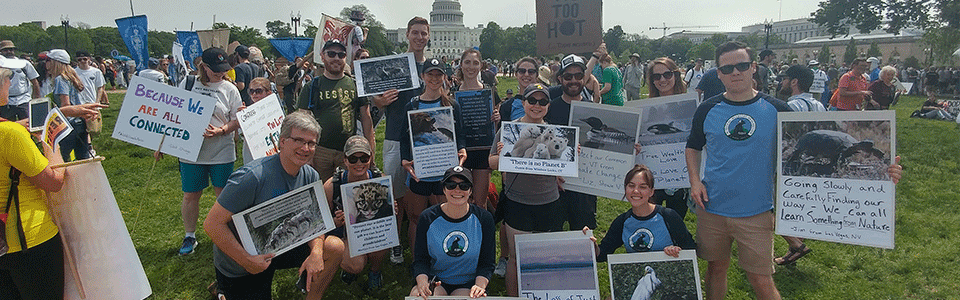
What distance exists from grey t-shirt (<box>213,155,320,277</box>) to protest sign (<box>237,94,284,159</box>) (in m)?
1.26

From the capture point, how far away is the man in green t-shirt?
492 centimetres

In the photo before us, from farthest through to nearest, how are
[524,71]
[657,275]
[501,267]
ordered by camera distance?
1. [524,71]
2. [501,267]
3. [657,275]

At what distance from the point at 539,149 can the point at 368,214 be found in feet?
4.61

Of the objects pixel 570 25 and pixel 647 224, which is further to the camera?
pixel 570 25

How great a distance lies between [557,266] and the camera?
3674mm

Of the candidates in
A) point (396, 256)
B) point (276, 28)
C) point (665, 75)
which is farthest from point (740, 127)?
point (276, 28)

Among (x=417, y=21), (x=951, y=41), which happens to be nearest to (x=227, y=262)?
(x=417, y=21)

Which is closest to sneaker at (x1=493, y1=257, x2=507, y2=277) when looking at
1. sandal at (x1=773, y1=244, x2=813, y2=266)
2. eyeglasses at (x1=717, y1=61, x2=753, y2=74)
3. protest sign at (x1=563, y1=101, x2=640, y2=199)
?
protest sign at (x1=563, y1=101, x2=640, y2=199)

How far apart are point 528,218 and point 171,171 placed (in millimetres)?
7673

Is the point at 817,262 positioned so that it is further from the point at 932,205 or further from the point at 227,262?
the point at 227,262

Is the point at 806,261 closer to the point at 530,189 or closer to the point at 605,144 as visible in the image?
the point at 605,144

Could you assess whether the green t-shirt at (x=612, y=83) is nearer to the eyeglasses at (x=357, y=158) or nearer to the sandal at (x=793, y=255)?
the sandal at (x=793, y=255)

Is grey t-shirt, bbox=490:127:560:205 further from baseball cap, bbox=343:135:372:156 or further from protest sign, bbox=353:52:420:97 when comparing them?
protest sign, bbox=353:52:420:97

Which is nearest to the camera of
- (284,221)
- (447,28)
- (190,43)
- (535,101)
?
(284,221)
